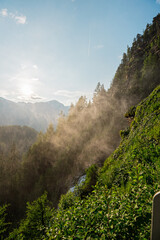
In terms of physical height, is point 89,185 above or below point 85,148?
above

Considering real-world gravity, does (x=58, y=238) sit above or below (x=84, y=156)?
above

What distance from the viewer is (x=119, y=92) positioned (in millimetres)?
44500

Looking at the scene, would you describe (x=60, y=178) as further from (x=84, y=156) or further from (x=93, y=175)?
(x=93, y=175)

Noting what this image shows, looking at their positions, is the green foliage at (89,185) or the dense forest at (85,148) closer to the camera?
the green foliage at (89,185)

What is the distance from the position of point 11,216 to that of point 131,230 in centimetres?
4029

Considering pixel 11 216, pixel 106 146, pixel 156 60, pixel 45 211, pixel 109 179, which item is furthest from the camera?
pixel 156 60

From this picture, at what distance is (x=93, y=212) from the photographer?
10.6 feet

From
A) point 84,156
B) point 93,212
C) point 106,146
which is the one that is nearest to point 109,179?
point 93,212

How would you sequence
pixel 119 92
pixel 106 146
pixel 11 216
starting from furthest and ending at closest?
pixel 119 92 < pixel 11 216 < pixel 106 146

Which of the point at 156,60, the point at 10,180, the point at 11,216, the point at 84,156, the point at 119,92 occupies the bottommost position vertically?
the point at 11,216

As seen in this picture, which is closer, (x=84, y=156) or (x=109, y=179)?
Result: (x=109, y=179)

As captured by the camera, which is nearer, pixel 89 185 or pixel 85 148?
pixel 89 185

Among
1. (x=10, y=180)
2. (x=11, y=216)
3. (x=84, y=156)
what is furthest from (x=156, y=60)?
(x=11, y=216)

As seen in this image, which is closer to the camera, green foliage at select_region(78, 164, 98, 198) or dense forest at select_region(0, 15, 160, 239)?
green foliage at select_region(78, 164, 98, 198)
